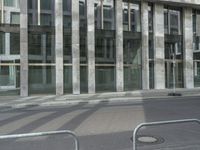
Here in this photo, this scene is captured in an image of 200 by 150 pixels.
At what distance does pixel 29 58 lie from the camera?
2345 centimetres

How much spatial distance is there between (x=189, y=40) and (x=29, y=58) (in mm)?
16636

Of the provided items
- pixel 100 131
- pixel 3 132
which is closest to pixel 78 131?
pixel 100 131

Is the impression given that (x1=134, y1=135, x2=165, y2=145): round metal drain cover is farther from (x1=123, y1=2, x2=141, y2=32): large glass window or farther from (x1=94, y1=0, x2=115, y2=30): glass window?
(x1=123, y1=2, x2=141, y2=32): large glass window

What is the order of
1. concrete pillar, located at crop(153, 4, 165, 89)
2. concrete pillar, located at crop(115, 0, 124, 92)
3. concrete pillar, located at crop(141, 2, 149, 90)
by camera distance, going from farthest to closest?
concrete pillar, located at crop(153, 4, 165, 89) < concrete pillar, located at crop(141, 2, 149, 90) < concrete pillar, located at crop(115, 0, 124, 92)

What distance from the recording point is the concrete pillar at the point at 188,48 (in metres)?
29.9

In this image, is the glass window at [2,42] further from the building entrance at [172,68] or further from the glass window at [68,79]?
the building entrance at [172,68]

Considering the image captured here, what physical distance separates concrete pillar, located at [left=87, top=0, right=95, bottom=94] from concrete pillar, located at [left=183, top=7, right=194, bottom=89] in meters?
10.5

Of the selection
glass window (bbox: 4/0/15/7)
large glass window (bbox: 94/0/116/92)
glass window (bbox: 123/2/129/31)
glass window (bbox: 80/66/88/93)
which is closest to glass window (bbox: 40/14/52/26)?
glass window (bbox: 4/0/15/7)

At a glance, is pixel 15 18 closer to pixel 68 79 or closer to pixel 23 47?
pixel 23 47

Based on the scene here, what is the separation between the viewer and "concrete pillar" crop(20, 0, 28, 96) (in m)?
22.9

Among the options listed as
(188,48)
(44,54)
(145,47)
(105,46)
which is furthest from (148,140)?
(188,48)

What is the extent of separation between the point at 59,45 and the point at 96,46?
3488mm

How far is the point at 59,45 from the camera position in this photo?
78.8 feet

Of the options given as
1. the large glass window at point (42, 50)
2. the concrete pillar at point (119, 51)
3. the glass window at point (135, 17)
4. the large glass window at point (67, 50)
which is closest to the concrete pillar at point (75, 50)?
the large glass window at point (67, 50)
